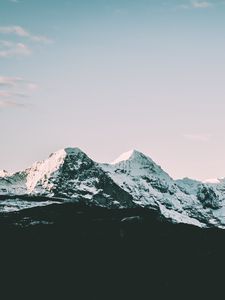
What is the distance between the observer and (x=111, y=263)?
172 metres

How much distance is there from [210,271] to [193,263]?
16.4 feet

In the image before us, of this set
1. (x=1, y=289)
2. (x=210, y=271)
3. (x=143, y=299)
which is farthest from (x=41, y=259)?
(x=210, y=271)

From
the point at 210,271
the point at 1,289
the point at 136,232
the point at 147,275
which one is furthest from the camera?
the point at 136,232

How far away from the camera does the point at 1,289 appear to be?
15450 centimetres

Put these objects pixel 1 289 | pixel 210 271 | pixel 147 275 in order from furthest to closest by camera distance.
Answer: pixel 210 271
pixel 147 275
pixel 1 289

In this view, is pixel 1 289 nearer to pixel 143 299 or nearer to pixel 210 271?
pixel 143 299

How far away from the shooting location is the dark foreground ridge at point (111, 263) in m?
158

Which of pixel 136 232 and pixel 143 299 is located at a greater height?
pixel 136 232

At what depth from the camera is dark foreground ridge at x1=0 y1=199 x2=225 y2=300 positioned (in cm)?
15812

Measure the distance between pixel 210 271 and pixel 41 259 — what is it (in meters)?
44.4

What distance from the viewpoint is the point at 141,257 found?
175750 millimetres

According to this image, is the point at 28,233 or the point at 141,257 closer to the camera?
the point at 141,257

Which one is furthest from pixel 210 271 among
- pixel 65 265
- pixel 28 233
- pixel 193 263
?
pixel 28 233

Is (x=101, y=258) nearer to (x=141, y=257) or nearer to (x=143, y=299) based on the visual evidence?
(x=141, y=257)
